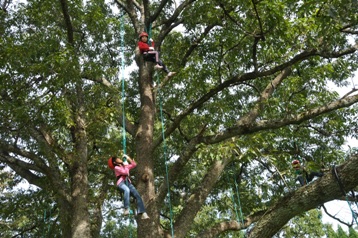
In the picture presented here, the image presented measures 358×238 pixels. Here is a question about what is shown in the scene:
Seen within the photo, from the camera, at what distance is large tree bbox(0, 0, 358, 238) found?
4.77m

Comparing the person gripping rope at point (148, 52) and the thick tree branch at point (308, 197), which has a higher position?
the person gripping rope at point (148, 52)

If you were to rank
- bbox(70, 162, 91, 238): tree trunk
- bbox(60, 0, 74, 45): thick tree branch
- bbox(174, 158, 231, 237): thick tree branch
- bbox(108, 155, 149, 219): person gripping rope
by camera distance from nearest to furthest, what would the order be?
bbox(108, 155, 149, 219): person gripping rope < bbox(174, 158, 231, 237): thick tree branch < bbox(60, 0, 74, 45): thick tree branch < bbox(70, 162, 91, 238): tree trunk

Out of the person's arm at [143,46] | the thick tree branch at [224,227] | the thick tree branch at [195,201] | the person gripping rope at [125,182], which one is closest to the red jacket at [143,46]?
the person's arm at [143,46]

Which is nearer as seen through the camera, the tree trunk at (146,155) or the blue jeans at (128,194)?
the blue jeans at (128,194)

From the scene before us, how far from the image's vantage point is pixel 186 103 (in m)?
7.91

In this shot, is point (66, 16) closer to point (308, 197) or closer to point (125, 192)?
point (125, 192)

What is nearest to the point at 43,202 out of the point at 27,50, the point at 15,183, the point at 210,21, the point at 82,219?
the point at 15,183

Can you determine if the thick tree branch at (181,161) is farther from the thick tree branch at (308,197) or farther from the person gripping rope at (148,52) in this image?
the thick tree branch at (308,197)

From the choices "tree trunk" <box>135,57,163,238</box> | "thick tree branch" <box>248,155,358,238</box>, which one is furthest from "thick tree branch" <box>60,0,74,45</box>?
"thick tree branch" <box>248,155,358,238</box>

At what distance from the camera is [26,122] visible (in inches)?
207

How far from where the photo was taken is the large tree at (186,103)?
4770 millimetres

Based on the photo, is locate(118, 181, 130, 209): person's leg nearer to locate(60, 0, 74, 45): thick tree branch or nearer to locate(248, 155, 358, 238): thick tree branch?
locate(248, 155, 358, 238): thick tree branch

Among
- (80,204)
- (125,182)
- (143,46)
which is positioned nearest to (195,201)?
(125,182)

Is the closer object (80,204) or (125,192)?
(125,192)
